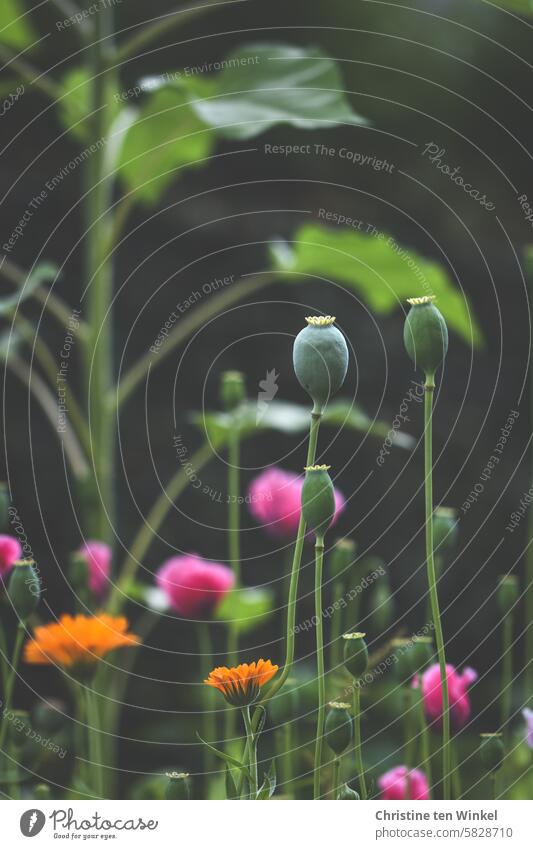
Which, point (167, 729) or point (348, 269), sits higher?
point (348, 269)

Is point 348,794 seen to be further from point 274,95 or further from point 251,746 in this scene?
point 274,95

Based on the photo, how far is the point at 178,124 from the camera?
1.52ft

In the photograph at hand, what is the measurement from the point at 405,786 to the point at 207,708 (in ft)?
0.83

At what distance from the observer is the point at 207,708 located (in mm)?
512

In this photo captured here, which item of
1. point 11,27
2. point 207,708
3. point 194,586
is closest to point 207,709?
point 207,708

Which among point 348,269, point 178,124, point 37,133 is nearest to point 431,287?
point 348,269

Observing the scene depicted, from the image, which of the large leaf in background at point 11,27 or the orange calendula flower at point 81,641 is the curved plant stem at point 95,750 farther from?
the large leaf in background at point 11,27

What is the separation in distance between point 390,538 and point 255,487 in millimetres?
329

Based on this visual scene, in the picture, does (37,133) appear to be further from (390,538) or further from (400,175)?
(390,538)

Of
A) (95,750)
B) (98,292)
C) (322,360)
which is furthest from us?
(98,292)

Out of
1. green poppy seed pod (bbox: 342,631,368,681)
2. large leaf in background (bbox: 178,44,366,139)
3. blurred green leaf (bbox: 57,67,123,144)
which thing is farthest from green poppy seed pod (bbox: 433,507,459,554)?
blurred green leaf (bbox: 57,67,123,144)

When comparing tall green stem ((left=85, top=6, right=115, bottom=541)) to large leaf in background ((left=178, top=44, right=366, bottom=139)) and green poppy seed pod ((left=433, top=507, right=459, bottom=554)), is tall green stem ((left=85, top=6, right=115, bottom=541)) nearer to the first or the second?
large leaf in background ((left=178, top=44, right=366, bottom=139))

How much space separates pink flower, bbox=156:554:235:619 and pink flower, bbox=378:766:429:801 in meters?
0.12
